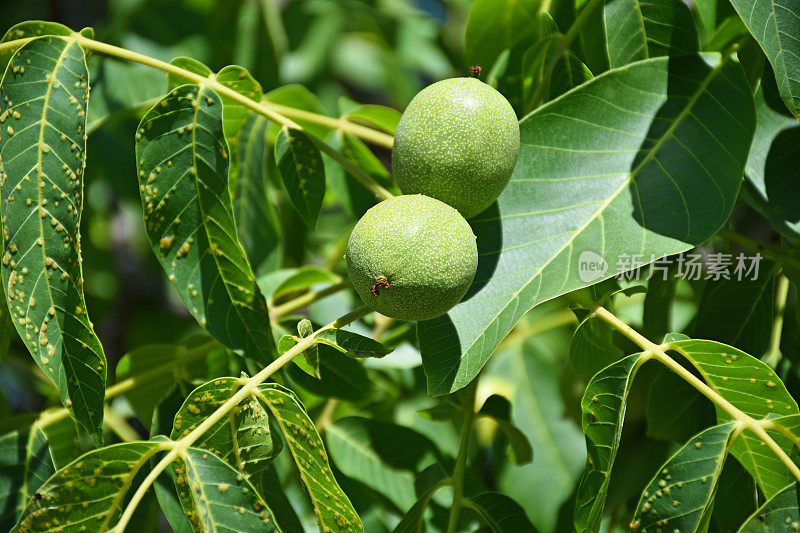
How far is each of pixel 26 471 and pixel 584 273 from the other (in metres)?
1.05

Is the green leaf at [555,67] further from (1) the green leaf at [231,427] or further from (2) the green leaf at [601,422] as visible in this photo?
(1) the green leaf at [231,427]

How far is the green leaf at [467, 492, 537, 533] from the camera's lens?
130cm

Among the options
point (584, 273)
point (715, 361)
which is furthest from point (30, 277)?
point (715, 361)

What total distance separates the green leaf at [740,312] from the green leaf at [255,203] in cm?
95

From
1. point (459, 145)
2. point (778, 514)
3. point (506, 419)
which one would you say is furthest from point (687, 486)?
point (459, 145)

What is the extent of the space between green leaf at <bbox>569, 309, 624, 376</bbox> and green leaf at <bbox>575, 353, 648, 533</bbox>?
0.45ft

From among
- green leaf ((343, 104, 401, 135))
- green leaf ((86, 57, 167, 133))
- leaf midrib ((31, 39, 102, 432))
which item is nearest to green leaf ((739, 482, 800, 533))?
leaf midrib ((31, 39, 102, 432))

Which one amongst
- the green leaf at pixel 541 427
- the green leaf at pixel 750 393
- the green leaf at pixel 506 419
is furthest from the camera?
the green leaf at pixel 541 427

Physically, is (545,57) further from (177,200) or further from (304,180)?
(177,200)

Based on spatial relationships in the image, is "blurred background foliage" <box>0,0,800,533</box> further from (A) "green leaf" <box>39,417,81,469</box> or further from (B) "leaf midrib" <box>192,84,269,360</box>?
(B) "leaf midrib" <box>192,84,269,360</box>

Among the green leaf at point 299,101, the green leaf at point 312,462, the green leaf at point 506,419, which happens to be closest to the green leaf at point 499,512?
the green leaf at point 506,419

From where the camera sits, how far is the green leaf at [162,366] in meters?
1.49

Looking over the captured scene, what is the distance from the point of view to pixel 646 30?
1364 millimetres

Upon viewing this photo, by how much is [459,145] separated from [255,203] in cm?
76
